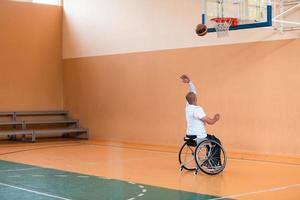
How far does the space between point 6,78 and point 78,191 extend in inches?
335

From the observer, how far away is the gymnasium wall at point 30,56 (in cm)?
1445

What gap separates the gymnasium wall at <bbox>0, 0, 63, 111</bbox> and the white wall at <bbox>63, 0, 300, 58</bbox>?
1.32ft

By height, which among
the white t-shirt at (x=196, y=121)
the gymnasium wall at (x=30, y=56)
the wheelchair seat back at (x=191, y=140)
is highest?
the gymnasium wall at (x=30, y=56)

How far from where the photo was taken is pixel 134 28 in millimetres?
13328

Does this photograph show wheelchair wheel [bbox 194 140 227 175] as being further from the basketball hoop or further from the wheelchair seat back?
the basketball hoop

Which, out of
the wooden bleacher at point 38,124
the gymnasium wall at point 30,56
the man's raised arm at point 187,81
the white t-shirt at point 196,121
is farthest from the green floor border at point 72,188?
the gymnasium wall at point 30,56

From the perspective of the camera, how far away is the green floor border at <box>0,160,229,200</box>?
20.7 feet

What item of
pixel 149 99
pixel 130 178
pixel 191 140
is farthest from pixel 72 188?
pixel 149 99

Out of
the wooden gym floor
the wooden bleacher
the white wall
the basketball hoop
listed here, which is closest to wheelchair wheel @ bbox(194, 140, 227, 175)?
the wooden gym floor

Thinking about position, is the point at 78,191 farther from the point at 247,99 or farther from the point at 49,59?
the point at 49,59

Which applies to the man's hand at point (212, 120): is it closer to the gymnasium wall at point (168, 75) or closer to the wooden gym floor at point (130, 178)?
the wooden gym floor at point (130, 178)

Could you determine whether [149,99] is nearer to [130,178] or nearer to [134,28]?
[134,28]

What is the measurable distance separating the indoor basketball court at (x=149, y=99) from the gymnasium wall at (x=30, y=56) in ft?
0.09

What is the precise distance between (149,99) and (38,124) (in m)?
3.74
